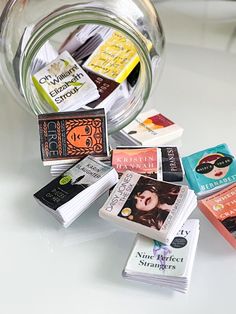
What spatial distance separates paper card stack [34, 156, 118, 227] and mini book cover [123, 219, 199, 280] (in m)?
0.08

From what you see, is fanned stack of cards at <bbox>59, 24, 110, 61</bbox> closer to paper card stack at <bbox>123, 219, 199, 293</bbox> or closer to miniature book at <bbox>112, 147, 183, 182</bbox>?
miniature book at <bbox>112, 147, 183, 182</bbox>

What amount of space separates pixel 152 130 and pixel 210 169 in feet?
0.38

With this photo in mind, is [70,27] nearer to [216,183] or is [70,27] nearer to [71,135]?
[71,135]

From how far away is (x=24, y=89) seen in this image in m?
0.71

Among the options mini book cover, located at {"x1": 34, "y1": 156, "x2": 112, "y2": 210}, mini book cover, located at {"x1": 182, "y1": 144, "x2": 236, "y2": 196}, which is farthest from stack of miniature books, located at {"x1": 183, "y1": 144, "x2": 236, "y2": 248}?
mini book cover, located at {"x1": 34, "y1": 156, "x2": 112, "y2": 210}

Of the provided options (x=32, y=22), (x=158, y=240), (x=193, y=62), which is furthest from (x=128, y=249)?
(x=193, y=62)

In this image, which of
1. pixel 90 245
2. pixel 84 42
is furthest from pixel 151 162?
pixel 84 42

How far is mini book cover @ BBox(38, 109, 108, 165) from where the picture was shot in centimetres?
70

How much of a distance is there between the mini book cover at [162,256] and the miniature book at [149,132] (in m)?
0.17

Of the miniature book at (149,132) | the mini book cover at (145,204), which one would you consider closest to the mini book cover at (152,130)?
the miniature book at (149,132)

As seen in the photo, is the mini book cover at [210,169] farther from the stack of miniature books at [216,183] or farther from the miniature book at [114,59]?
the miniature book at [114,59]

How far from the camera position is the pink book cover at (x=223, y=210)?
621mm

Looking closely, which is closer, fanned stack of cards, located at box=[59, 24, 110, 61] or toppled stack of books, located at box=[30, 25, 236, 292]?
toppled stack of books, located at box=[30, 25, 236, 292]

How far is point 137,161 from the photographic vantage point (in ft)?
2.32
